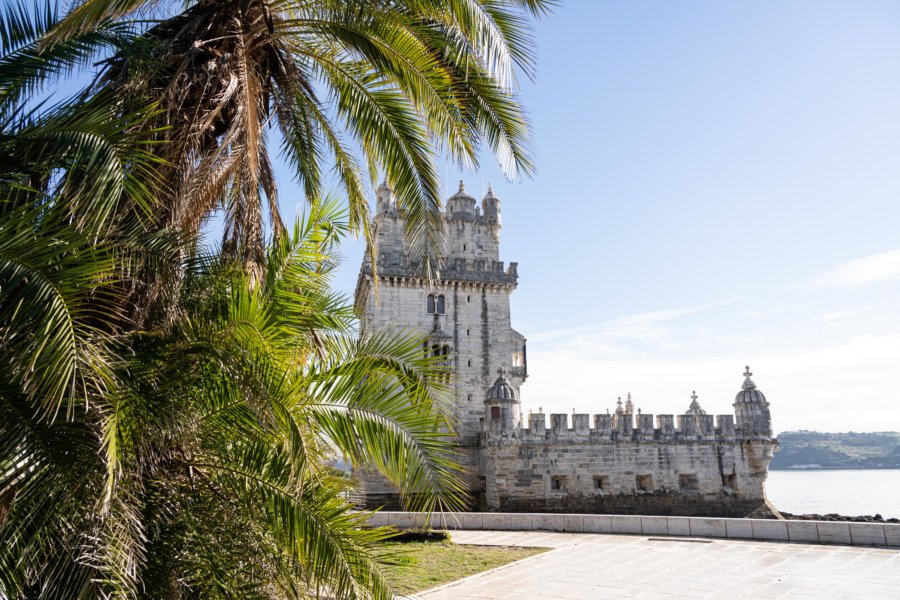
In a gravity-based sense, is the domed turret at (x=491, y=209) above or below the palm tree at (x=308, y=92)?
above

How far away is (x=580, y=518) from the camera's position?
15.9 metres

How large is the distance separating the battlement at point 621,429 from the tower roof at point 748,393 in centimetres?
83

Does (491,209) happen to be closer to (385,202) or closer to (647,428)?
(385,202)

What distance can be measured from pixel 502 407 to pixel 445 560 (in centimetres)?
1112

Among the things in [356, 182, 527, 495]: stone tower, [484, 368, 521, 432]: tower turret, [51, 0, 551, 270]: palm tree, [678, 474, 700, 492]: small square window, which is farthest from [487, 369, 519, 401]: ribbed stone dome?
[51, 0, 551, 270]: palm tree

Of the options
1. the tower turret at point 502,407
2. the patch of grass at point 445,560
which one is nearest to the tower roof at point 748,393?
the tower turret at point 502,407

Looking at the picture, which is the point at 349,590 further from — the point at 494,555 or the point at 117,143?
the point at 494,555

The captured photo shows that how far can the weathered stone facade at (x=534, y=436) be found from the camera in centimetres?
2248

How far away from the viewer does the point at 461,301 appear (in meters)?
25.2

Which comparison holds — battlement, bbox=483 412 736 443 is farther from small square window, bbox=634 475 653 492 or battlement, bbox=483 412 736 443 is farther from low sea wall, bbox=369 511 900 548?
low sea wall, bbox=369 511 900 548

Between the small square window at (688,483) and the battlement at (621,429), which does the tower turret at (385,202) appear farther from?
the small square window at (688,483)

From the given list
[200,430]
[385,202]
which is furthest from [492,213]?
[200,430]

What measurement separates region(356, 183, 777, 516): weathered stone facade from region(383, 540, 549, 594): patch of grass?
29.1 feet

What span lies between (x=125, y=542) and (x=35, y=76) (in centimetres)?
391
